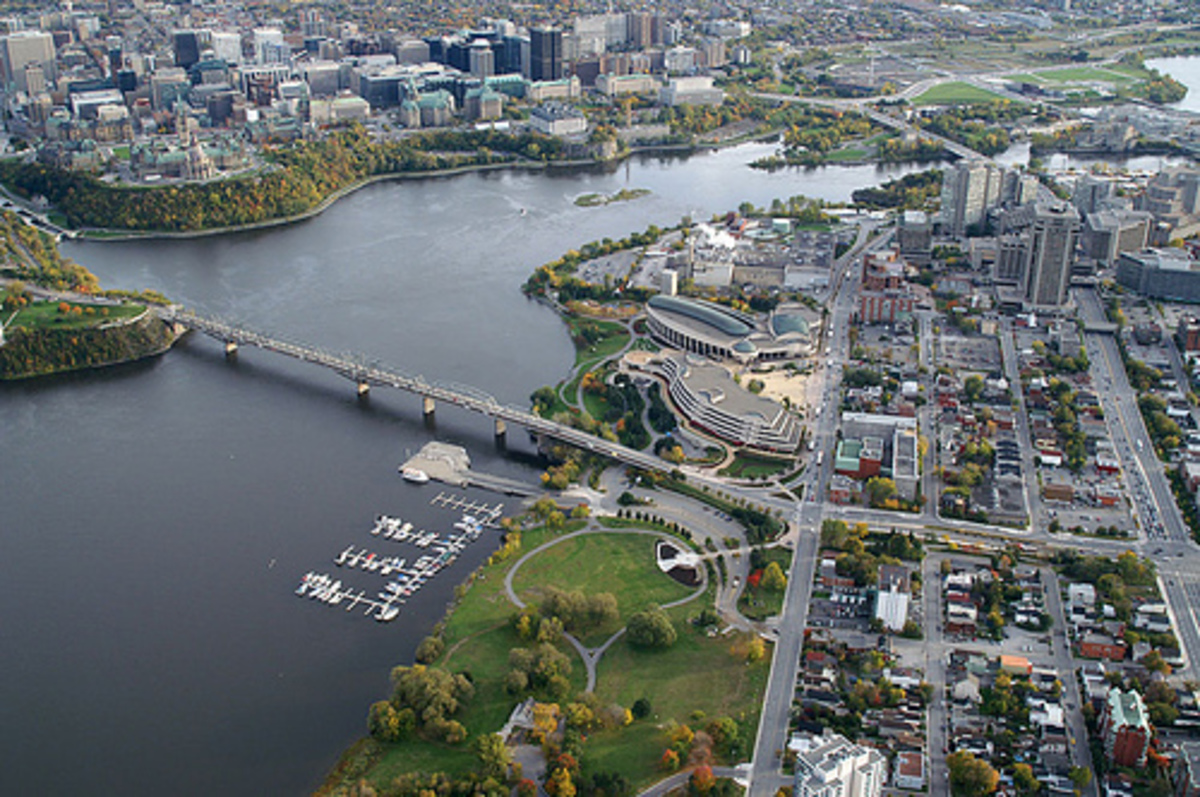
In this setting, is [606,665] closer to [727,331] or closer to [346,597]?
[346,597]

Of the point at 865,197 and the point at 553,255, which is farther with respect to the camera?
the point at 865,197

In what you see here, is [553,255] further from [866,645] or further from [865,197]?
[866,645]

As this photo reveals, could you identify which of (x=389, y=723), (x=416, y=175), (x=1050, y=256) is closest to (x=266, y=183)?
(x=416, y=175)

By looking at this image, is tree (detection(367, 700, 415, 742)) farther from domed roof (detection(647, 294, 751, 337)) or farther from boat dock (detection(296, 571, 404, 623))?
domed roof (detection(647, 294, 751, 337))

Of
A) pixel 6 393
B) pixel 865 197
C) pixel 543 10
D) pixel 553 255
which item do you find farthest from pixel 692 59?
pixel 6 393

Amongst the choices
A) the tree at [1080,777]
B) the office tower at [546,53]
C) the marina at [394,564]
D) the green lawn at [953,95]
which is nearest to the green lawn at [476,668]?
the marina at [394,564]

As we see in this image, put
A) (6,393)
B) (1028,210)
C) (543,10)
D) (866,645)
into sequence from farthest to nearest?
(543,10) → (1028,210) → (6,393) → (866,645)
